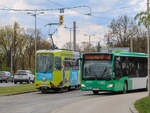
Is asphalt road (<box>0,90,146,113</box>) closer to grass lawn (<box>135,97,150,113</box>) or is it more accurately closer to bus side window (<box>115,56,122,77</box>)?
grass lawn (<box>135,97,150,113</box>)

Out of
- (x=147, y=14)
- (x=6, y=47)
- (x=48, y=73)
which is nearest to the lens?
(x=147, y=14)

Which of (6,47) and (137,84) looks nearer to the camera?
(137,84)

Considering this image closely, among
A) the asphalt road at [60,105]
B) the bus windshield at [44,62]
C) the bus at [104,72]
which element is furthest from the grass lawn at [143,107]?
the bus windshield at [44,62]

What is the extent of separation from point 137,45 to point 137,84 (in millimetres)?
45469

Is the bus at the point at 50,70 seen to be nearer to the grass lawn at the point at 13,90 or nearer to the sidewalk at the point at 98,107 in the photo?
the grass lawn at the point at 13,90

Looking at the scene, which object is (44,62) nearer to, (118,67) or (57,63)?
(57,63)

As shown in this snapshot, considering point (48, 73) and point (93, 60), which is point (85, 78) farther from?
point (48, 73)

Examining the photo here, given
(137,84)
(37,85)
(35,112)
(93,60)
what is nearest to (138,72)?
(137,84)

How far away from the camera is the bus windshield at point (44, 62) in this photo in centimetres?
2891

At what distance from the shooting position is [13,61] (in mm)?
86062

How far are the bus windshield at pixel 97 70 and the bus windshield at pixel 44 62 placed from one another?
3046 millimetres

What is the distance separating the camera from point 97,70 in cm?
2670

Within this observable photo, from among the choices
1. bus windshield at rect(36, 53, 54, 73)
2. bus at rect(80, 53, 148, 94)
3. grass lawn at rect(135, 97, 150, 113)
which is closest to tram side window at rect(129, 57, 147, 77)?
bus at rect(80, 53, 148, 94)

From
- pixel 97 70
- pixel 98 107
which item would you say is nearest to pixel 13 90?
pixel 97 70
